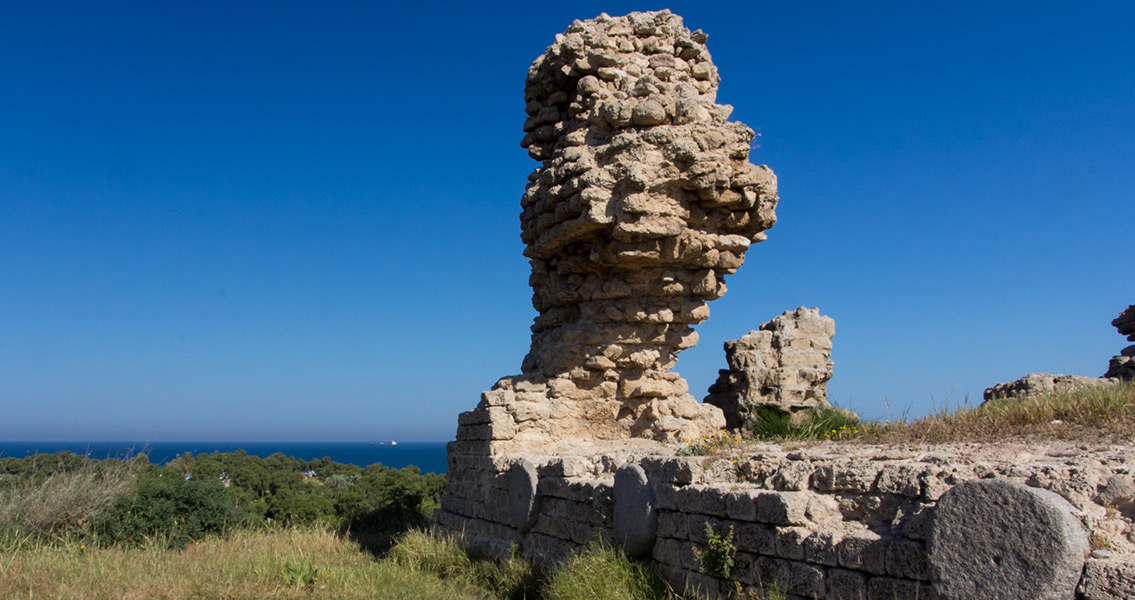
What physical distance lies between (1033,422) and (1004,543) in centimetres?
199

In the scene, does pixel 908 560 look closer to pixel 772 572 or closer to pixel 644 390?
pixel 772 572

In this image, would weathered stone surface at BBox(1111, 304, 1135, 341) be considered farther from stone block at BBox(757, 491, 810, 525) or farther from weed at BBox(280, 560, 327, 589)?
weed at BBox(280, 560, 327, 589)

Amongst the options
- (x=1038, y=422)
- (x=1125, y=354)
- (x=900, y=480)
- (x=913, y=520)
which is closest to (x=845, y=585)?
(x=913, y=520)

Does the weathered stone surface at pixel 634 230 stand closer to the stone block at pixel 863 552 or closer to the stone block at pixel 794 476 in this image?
the stone block at pixel 794 476

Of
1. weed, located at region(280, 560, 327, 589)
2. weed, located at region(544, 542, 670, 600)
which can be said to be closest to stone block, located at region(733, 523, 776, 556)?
weed, located at region(544, 542, 670, 600)

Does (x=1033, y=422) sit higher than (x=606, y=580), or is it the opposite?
(x=1033, y=422)

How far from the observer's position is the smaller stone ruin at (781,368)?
10070 millimetres

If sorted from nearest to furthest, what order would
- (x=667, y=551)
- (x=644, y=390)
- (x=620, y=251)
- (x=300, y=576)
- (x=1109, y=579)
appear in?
(x=1109, y=579) → (x=667, y=551) → (x=300, y=576) → (x=620, y=251) → (x=644, y=390)

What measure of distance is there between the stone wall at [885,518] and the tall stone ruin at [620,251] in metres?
2.29

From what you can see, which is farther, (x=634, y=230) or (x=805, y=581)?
(x=634, y=230)

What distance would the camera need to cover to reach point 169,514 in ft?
32.3

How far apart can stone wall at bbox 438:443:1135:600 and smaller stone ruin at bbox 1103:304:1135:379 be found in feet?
18.9

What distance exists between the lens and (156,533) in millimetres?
9375

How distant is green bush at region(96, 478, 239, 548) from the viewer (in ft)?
31.0
